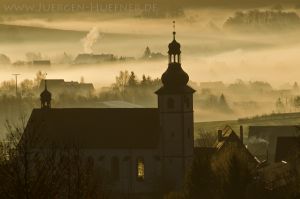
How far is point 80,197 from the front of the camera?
4006 cm

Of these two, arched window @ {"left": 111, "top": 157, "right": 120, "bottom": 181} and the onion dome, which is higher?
the onion dome

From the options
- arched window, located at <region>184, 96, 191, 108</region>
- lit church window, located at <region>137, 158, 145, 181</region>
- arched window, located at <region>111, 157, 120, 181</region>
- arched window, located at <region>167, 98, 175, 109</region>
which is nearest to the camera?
arched window, located at <region>167, 98, 175, 109</region>

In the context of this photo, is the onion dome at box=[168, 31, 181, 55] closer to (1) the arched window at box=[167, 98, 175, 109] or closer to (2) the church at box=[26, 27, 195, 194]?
(2) the church at box=[26, 27, 195, 194]

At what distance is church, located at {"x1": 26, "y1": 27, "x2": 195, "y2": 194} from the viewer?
11731cm

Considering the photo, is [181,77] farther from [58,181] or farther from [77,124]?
[58,181]

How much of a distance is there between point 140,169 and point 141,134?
12.5 feet

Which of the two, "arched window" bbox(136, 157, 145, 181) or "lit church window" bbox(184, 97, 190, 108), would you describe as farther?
"arched window" bbox(136, 157, 145, 181)

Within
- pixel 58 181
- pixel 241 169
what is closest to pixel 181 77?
pixel 241 169

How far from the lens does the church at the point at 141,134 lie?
117312mm

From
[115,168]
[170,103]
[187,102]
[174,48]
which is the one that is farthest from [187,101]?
[115,168]

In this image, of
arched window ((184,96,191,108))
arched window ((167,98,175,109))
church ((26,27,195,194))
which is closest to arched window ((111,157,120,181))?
church ((26,27,195,194))

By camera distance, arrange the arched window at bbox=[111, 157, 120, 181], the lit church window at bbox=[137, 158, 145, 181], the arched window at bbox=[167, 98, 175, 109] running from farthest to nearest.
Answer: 1. the arched window at bbox=[111, 157, 120, 181]
2. the lit church window at bbox=[137, 158, 145, 181]
3. the arched window at bbox=[167, 98, 175, 109]

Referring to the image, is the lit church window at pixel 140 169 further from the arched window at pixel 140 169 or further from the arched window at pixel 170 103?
the arched window at pixel 170 103

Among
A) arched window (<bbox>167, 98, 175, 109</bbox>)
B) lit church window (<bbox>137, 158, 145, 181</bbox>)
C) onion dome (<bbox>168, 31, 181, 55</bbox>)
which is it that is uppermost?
onion dome (<bbox>168, 31, 181, 55</bbox>)
